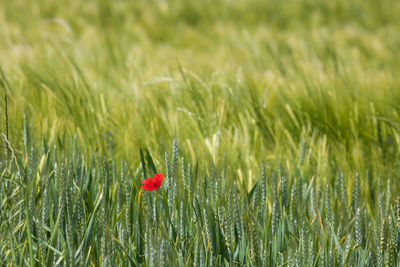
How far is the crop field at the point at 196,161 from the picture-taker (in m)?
0.66

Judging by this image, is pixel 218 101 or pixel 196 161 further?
pixel 218 101

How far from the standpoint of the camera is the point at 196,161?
2.88 ft

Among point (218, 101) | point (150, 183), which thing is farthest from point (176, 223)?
point (218, 101)

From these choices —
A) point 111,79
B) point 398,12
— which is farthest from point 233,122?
point 398,12

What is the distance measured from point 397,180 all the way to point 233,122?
0.46m

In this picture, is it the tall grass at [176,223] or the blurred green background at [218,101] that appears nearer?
the tall grass at [176,223]

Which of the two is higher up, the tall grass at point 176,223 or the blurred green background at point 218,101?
the blurred green background at point 218,101

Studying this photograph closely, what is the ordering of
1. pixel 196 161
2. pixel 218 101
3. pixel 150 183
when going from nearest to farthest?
pixel 150 183 < pixel 196 161 < pixel 218 101

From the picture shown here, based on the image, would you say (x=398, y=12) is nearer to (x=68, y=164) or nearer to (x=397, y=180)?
(x=397, y=180)

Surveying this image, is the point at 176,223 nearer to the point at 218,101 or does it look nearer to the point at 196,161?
the point at 196,161

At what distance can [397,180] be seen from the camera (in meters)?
0.90

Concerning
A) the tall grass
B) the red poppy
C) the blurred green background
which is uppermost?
the blurred green background

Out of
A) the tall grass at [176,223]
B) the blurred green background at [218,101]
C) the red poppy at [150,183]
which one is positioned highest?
the blurred green background at [218,101]

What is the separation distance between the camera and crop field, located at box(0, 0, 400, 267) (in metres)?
0.66
